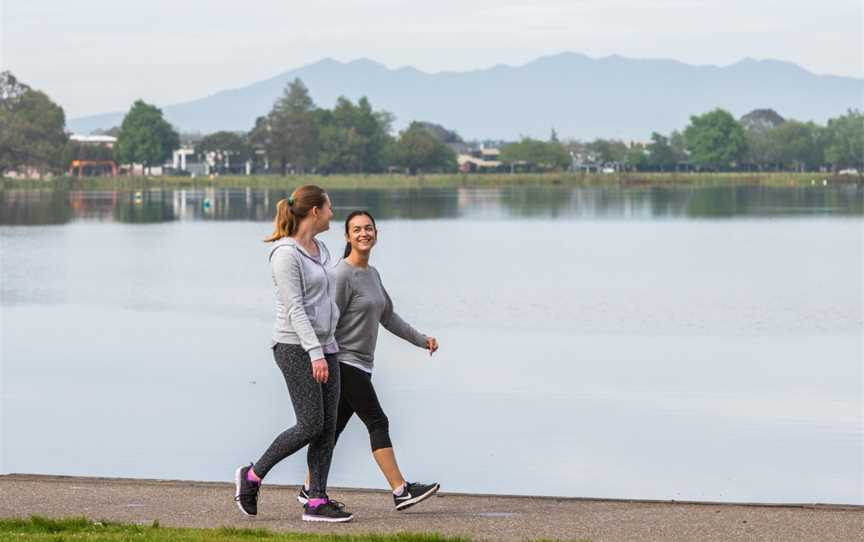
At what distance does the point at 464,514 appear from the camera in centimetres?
1091

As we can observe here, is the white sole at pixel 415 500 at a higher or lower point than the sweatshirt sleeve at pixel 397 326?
lower

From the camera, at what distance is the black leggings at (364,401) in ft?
36.7

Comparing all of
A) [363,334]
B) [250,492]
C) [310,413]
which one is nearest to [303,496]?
[250,492]

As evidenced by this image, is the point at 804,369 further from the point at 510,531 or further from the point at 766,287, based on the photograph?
the point at 766,287

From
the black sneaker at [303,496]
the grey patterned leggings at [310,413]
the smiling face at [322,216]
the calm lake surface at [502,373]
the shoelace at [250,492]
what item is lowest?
the calm lake surface at [502,373]

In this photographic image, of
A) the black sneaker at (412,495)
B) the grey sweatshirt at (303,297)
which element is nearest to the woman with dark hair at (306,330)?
the grey sweatshirt at (303,297)

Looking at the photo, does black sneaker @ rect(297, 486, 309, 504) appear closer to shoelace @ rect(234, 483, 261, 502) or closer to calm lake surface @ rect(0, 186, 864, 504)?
shoelace @ rect(234, 483, 261, 502)

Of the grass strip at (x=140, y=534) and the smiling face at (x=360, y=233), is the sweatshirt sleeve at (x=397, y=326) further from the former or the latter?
the grass strip at (x=140, y=534)

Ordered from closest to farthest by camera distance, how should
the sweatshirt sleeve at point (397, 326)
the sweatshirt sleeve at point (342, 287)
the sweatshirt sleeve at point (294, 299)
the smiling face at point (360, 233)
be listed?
the sweatshirt sleeve at point (294, 299), the smiling face at point (360, 233), the sweatshirt sleeve at point (342, 287), the sweatshirt sleeve at point (397, 326)

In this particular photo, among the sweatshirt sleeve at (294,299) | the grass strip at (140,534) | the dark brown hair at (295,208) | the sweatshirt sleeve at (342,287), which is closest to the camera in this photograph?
the grass strip at (140,534)

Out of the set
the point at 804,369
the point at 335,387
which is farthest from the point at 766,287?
the point at 335,387

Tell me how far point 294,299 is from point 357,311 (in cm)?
70

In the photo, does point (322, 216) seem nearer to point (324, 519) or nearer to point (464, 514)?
point (324, 519)

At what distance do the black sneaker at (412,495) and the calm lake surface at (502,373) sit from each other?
3.27 m
